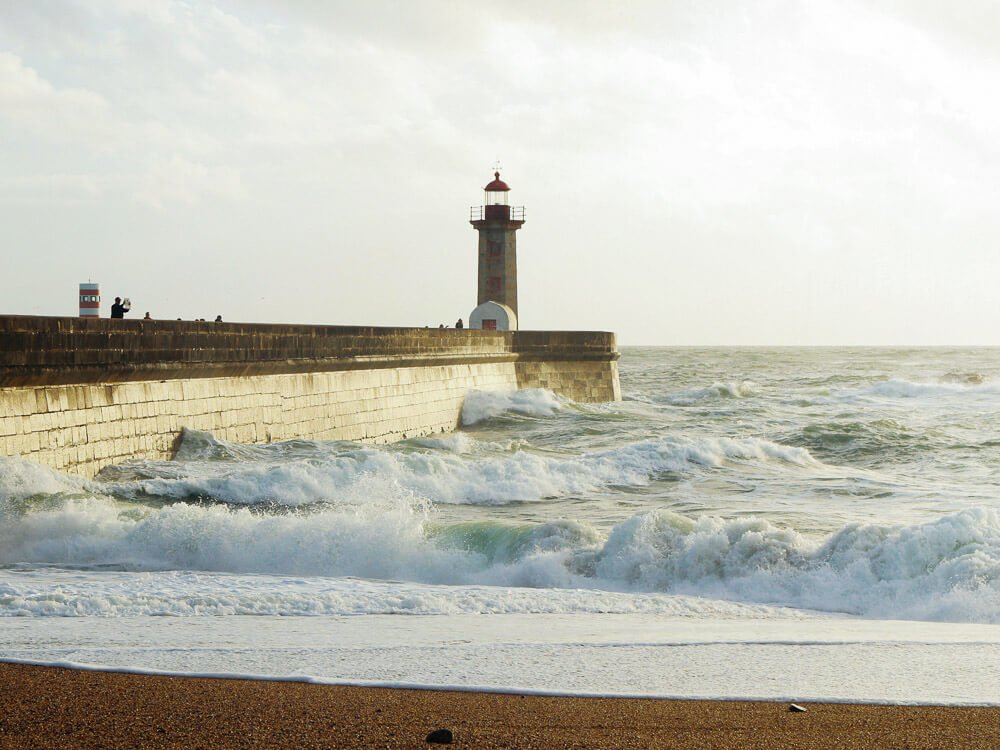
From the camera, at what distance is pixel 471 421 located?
21859 mm

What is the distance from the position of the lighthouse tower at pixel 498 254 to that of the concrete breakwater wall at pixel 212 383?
7940mm

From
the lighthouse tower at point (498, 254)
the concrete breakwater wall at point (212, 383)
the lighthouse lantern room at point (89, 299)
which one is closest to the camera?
the concrete breakwater wall at point (212, 383)

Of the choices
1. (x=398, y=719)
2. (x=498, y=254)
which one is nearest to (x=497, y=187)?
(x=498, y=254)

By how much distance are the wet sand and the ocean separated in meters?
0.18

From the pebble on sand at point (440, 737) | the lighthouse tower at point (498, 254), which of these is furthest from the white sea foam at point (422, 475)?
the lighthouse tower at point (498, 254)

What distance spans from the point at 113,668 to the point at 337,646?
0.92 m

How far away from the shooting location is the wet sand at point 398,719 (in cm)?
329

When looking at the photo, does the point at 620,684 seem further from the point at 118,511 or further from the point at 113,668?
the point at 118,511

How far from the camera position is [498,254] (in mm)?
30688

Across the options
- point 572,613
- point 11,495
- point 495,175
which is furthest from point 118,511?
point 495,175

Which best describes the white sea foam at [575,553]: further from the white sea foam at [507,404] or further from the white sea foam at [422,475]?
the white sea foam at [507,404]

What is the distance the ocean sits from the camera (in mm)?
4336

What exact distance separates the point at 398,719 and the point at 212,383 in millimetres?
9732

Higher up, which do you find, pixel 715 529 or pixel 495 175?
pixel 495 175
